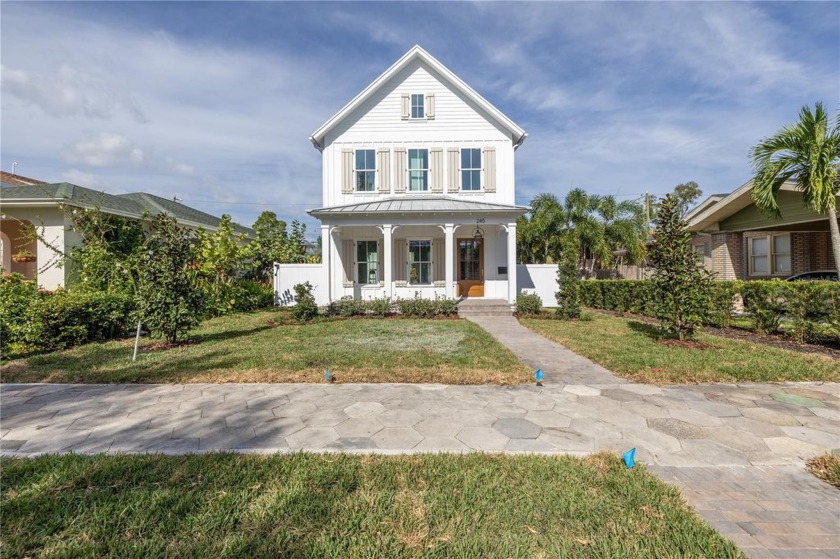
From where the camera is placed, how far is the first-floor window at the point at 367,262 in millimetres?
15148

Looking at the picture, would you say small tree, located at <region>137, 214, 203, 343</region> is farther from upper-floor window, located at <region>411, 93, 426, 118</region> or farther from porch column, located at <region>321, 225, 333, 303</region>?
upper-floor window, located at <region>411, 93, 426, 118</region>

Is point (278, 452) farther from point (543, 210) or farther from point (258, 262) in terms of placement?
point (543, 210)

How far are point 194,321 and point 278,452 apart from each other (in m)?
5.84

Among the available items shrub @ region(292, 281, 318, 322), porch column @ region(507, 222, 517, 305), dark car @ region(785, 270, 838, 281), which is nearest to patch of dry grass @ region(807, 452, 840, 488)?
porch column @ region(507, 222, 517, 305)

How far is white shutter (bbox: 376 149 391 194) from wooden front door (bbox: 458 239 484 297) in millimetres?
3658

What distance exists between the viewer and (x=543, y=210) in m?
21.9

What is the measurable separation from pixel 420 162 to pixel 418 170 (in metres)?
0.32

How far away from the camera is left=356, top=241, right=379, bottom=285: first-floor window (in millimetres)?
15148

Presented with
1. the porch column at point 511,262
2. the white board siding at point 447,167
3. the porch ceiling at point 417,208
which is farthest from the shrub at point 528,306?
the white board siding at point 447,167

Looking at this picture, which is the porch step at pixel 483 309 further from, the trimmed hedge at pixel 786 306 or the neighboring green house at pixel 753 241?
the neighboring green house at pixel 753 241

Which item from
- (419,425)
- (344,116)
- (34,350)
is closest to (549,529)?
(419,425)

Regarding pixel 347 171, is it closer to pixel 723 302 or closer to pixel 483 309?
pixel 483 309

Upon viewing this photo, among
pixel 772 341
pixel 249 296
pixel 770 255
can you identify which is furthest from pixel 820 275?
pixel 249 296

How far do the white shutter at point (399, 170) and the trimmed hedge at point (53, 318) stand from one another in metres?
9.46
